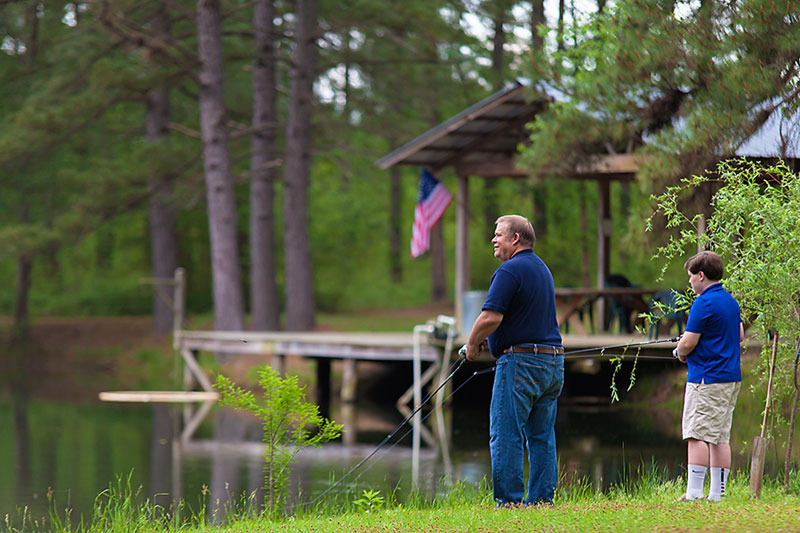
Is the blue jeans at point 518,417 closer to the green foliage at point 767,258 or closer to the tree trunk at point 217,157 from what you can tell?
the green foliage at point 767,258

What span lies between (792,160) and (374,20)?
12.3m

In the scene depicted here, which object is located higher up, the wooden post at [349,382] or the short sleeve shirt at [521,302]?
the short sleeve shirt at [521,302]

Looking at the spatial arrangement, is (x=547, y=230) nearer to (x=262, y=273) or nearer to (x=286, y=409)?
(x=262, y=273)

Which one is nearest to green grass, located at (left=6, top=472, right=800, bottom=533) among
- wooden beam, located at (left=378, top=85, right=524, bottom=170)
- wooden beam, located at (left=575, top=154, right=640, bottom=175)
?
wooden beam, located at (left=575, top=154, right=640, bottom=175)

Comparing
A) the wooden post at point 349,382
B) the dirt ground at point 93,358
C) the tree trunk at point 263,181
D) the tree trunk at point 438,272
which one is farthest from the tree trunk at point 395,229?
the wooden post at point 349,382

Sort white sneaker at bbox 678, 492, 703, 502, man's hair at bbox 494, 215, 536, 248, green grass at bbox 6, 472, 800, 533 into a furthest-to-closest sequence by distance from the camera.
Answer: white sneaker at bbox 678, 492, 703, 502 → man's hair at bbox 494, 215, 536, 248 → green grass at bbox 6, 472, 800, 533

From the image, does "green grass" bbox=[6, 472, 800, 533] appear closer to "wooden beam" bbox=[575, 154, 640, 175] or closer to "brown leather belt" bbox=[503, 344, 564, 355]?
"brown leather belt" bbox=[503, 344, 564, 355]

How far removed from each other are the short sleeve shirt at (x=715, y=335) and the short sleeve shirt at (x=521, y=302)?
79 cm

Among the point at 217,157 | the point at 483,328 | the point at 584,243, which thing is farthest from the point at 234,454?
the point at 584,243

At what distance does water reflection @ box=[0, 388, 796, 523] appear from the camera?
9352 mm

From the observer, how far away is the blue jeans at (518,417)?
5.82 meters

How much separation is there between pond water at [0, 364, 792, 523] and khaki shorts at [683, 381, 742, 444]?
8.90 ft

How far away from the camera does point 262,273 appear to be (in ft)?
71.4

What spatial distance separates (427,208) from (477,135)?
1.24m
